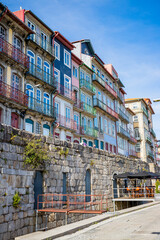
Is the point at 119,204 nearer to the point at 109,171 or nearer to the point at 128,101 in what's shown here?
the point at 109,171

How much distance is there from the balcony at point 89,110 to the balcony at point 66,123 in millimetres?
2712

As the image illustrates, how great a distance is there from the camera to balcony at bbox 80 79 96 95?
27.7 meters

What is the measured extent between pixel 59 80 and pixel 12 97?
672 cm

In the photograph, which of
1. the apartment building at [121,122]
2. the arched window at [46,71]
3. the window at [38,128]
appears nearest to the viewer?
the window at [38,128]

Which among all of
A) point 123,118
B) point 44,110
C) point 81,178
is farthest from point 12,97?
point 123,118

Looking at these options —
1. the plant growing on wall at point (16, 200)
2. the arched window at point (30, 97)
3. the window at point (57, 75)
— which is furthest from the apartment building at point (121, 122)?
the plant growing on wall at point (16, 200)

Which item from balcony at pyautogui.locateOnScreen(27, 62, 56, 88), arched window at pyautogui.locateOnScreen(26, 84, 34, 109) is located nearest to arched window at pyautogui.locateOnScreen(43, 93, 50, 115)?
balcony at pyautogui.locateOnScreen(27, 62, 56, 88)

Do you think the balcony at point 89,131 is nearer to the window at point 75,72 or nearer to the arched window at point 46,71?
the window at point 75,72

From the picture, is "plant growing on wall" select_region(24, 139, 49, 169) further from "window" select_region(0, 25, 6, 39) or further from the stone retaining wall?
"window" select_region(0, 25, 6, 39)

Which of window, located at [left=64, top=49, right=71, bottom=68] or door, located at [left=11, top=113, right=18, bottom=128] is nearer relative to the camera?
door, located at [left=11, top=113, right=18, bottom=128]

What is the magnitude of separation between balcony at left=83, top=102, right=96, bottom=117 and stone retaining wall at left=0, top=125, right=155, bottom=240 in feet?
29.2

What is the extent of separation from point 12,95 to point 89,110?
1189 cm

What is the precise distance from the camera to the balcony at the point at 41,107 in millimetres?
19538

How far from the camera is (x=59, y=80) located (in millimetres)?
23656
